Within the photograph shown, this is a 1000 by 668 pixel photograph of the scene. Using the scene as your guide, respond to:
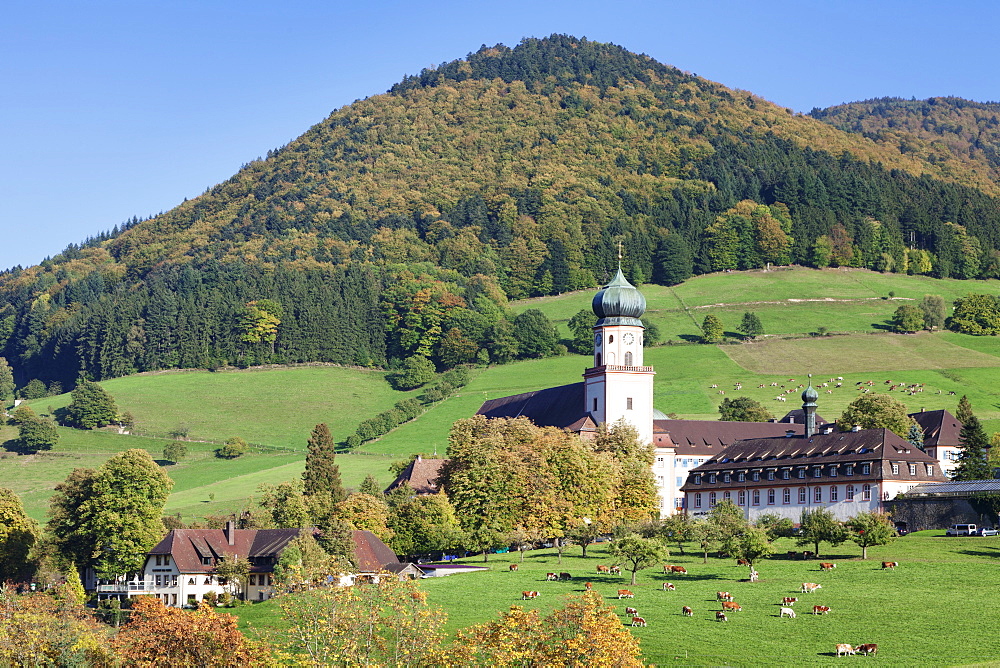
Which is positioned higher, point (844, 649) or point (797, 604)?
point (797, 604)

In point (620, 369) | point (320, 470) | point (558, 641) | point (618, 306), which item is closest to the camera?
point (558, 641)

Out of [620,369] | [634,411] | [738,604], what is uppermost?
[620,369]

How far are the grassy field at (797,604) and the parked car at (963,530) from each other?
0.97 metres

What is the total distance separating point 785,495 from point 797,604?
136 ft

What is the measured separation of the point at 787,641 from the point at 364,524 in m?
47.4

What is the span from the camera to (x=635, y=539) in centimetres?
8562

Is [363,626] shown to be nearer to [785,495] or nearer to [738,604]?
[738,604]

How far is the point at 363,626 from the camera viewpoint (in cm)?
5709

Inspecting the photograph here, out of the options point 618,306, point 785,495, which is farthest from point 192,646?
point 618,306

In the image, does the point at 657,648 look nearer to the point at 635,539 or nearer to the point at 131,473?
the point at 635,539

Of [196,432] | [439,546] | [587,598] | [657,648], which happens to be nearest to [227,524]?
[439,546]

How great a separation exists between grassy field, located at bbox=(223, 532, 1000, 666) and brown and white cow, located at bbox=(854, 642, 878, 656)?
39 centimetres

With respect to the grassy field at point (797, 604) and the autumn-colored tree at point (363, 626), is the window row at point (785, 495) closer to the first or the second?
the grassy field at point (797, 604)

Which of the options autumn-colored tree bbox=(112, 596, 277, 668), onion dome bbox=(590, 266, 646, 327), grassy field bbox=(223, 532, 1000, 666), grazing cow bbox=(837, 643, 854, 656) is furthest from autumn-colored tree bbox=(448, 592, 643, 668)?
onion dome bbox=(590, 266, 646, 327)
